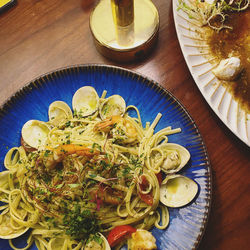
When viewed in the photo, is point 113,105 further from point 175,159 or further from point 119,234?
point 119,234

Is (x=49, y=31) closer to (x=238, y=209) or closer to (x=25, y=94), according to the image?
(x=25, y=94)

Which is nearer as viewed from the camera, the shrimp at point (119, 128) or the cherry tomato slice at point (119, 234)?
the cherry tomato slice at point (119, 234)

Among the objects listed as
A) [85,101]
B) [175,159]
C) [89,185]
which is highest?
[85,101]

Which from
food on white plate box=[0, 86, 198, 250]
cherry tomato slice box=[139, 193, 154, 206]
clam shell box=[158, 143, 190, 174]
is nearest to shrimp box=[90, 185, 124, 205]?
food on white plate box=[0, 86, 198, 250]

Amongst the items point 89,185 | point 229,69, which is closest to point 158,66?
point 229,69

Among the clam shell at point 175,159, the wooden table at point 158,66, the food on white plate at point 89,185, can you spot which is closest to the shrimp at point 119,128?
the food on white plate at point 89,185

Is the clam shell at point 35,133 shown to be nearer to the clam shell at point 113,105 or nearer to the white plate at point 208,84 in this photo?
the clam shell at point 113,105

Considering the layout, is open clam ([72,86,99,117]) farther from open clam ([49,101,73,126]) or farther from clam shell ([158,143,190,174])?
clam shell ([158,143,190,174])
